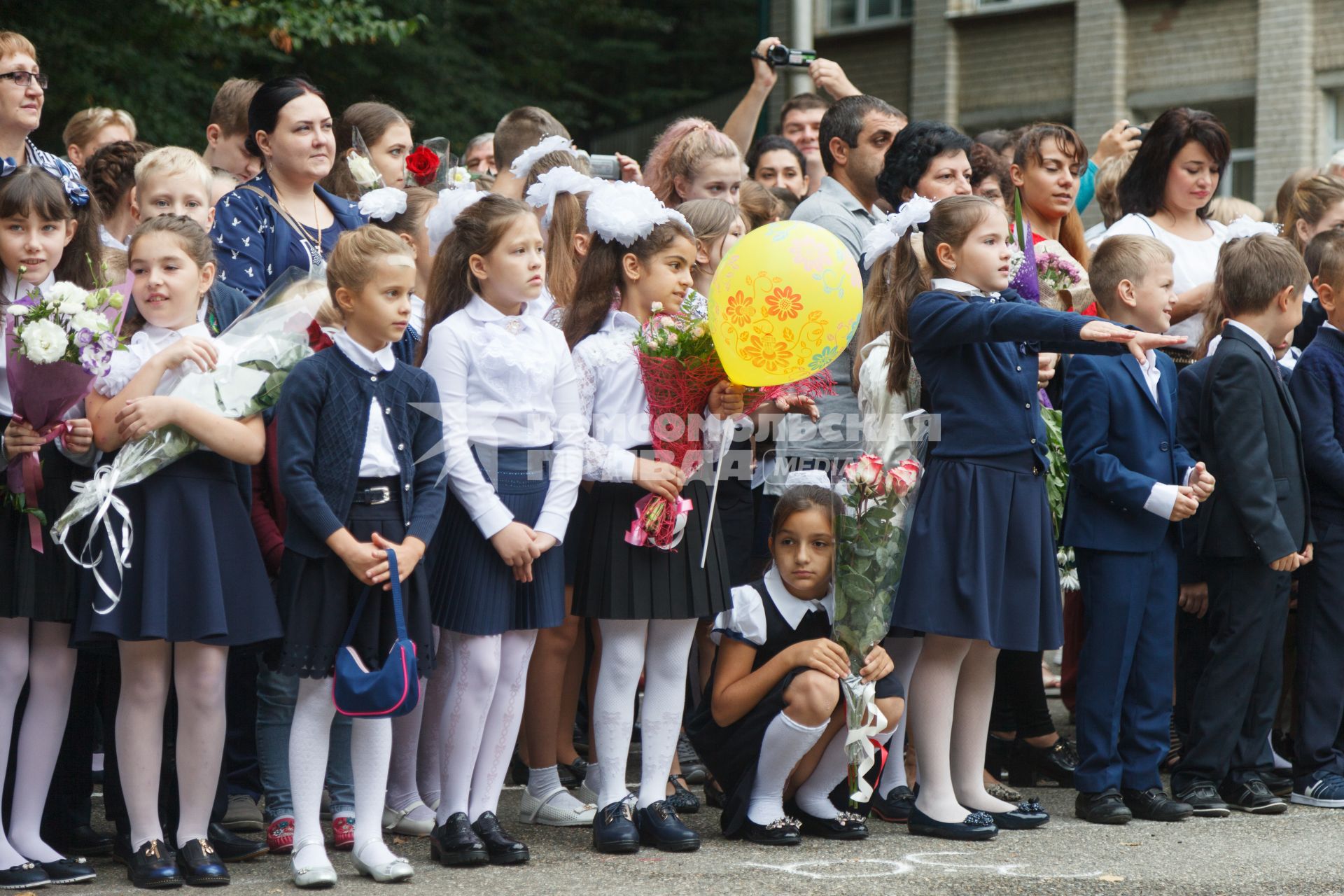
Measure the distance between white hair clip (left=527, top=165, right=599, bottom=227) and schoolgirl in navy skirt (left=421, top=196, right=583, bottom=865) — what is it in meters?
0.83

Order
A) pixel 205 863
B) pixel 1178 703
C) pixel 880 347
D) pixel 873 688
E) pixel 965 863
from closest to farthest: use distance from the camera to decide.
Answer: pixel 205 863
pixel 965 863
pixel 873 688
pixel 880 347
pixel 1178 703

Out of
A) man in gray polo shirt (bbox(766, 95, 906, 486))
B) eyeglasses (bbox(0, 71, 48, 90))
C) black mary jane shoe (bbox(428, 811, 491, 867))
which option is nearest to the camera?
black mary jane shoe (bbox(428, 811, 491, 867))

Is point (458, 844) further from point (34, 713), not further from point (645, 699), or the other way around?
point (34, 713)

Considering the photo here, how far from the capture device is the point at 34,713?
15.3 ft

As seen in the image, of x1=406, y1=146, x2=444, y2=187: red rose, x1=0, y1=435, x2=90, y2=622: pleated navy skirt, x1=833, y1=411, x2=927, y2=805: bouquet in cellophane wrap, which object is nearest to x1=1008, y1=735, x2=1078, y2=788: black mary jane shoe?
x1=833, y1=411, x2=927, y2=805: bouquet in cellophane wrap

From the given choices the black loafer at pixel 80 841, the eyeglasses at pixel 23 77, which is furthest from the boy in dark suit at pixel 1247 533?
the eyeglasses at pixel 23 77

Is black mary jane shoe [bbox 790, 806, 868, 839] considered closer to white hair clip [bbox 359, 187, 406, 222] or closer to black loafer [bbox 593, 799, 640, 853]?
black loafer [bbox 593, 799, 640, 853]

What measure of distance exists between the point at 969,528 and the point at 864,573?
15.6 inches

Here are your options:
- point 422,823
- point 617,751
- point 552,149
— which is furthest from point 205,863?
point 552,149

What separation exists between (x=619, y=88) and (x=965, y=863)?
17087 mm

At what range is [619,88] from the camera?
68.3ft

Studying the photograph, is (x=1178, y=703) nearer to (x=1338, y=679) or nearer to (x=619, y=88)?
(x=1338, y=679)

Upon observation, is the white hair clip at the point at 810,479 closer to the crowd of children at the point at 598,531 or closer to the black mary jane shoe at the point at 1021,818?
the crowd of children at the point at 598,531

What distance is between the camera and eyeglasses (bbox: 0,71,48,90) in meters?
5.90
